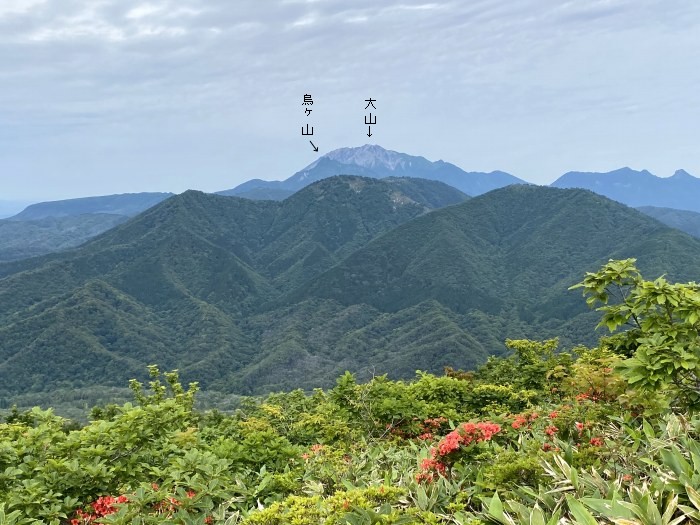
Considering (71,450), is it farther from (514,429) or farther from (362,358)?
(362,358)

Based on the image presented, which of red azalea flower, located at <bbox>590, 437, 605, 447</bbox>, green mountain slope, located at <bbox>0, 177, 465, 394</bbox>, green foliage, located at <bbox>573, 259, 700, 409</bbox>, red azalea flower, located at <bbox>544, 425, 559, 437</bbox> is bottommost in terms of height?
green mountain slope, located at <bbox>0, 177, 465, 394</bbox>

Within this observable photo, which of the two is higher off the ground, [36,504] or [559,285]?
[36,504]

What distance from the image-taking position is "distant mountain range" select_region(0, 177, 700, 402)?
119m

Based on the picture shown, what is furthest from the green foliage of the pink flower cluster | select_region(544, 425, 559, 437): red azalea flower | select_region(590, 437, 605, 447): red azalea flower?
the pink flower cluster

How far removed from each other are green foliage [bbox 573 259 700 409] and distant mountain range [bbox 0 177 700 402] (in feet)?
315

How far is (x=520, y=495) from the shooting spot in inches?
195

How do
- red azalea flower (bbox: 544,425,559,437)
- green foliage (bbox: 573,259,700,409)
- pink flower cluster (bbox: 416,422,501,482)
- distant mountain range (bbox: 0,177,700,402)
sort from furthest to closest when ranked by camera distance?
1. distant mountain range (bbox: 0,177,700,402)
2. red azalea flower (bbox: 544,425,559,437)
3. pink flower cluster (bbox: 416,422,501,482)
4. green foliage (bbox: 573,259,700,409)

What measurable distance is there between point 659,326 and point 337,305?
518 ft

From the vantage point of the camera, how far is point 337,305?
163m

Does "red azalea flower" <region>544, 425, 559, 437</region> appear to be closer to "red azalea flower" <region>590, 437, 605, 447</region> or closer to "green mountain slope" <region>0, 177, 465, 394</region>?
"red azalea flower" <region>590, 437, 605, 447</region>

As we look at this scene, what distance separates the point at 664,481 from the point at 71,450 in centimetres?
746

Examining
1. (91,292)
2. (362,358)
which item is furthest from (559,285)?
(91,292)

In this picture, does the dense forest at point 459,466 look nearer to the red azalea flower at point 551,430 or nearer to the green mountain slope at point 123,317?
the red azalea flower at point 551,430

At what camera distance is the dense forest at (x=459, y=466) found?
4.41 m
